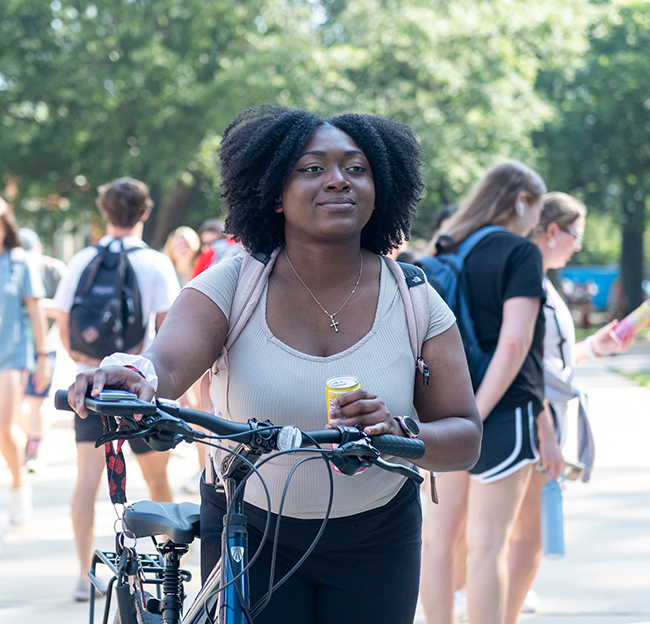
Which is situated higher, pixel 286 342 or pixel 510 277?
pixel 510 277

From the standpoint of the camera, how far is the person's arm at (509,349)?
3340 millimetres

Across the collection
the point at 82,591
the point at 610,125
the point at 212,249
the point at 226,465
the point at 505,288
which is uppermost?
the point at 610,125

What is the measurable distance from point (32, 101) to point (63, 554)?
19382mm

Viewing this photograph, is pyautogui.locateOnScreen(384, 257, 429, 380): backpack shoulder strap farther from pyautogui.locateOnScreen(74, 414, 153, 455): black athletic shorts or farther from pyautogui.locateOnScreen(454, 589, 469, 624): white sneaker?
pyautogui.locateOnScreen(454, 589, 469, 624): white sneaker

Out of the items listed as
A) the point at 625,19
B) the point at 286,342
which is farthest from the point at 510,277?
the point at 625,19

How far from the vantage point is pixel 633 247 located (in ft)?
90.6

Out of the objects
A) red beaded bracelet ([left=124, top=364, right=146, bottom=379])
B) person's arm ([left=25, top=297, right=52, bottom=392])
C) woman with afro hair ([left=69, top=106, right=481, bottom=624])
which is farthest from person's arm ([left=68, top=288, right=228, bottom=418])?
person's arm ([left=25, top=297, right=52, bottom=392])

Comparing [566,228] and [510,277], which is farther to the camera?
[566,228]

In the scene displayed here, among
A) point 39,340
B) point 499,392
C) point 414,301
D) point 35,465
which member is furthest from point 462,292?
point 35,465

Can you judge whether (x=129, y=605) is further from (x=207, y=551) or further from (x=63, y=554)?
(x=63, y=554)

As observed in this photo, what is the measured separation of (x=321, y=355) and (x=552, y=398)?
2.16 m

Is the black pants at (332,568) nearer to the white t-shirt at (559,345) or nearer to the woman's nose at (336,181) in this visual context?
the woman's nose at (336,181)

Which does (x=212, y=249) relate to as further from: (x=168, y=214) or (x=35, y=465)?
(x=168, y=214)

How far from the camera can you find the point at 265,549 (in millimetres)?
2174
